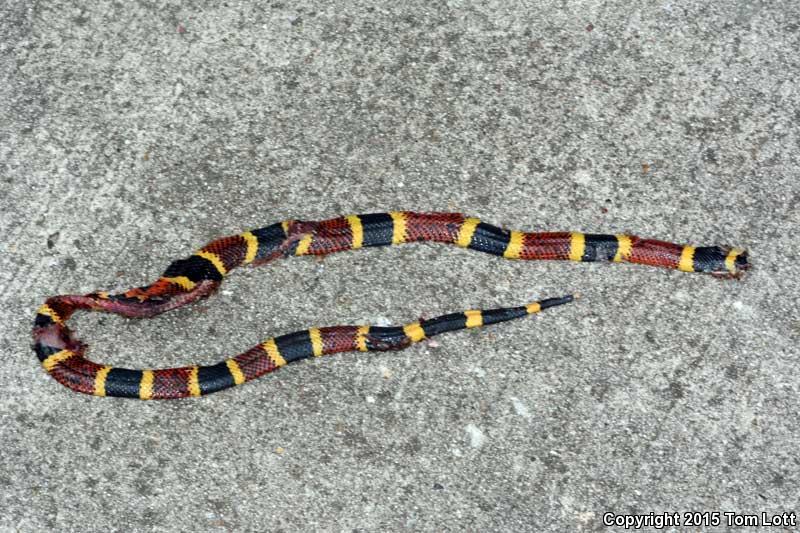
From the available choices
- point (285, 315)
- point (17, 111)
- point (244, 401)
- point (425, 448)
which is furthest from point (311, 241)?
point (17, 111)

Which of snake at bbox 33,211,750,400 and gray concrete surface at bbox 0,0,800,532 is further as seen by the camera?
snake at bbox 33,211,750,400

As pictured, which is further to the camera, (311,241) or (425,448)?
(311,241)

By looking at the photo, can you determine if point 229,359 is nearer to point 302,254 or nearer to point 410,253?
point 302,254

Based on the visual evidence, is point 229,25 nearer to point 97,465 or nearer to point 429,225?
point 429,225

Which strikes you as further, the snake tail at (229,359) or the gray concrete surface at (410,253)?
the snake tail at (229,359)

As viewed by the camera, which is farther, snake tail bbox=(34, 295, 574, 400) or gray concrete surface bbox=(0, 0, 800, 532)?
snake tail bbox=(34, 295, 574, 400)

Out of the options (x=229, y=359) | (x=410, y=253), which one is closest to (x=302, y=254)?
(x=410, y=253)
